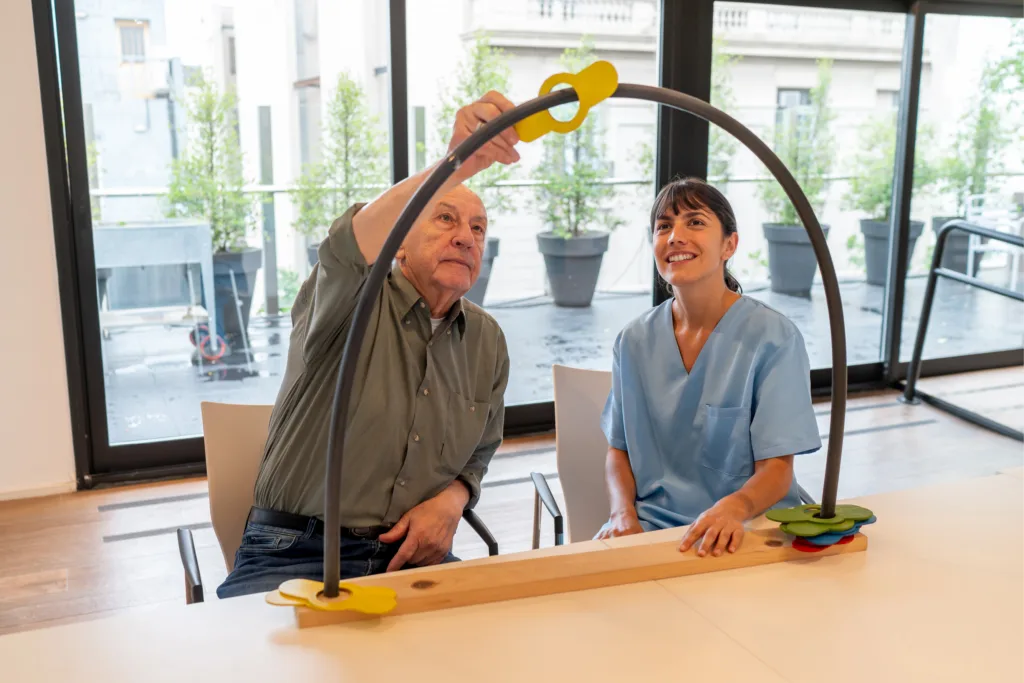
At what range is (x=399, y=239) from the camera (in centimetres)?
120

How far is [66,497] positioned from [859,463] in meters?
2.92

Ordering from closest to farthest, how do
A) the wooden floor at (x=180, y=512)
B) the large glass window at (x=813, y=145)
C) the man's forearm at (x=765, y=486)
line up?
1. the man's forearm at (x=765, y=486)
2. the wooden floor at (x=180, y=512)
3. the large glass window at (x=813, y=145)

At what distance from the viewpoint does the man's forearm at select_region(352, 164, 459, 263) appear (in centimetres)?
161

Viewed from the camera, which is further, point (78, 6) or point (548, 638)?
point (78, 6)

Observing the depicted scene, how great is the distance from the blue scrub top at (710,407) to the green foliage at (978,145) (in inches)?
137

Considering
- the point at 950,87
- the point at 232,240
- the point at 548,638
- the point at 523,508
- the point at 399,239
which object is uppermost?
the point at 950,87

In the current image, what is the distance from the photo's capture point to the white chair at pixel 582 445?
2.20m

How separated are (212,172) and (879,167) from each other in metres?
3.11

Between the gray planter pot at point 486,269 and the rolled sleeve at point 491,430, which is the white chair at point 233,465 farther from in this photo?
the gray planter pot at point 486,269

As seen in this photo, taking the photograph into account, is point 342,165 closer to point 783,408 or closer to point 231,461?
point 231,461

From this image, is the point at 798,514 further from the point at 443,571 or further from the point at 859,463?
the point at 859,463

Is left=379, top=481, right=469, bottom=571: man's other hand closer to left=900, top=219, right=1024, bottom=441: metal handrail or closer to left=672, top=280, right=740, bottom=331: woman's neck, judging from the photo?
left=672, top=280, right=740, bottom=331: woman's neck

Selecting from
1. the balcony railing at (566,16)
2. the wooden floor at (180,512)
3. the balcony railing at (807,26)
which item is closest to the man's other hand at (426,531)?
the wooden floor at (180,512)

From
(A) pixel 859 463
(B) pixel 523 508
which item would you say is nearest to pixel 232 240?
(B) pixel 523 508
